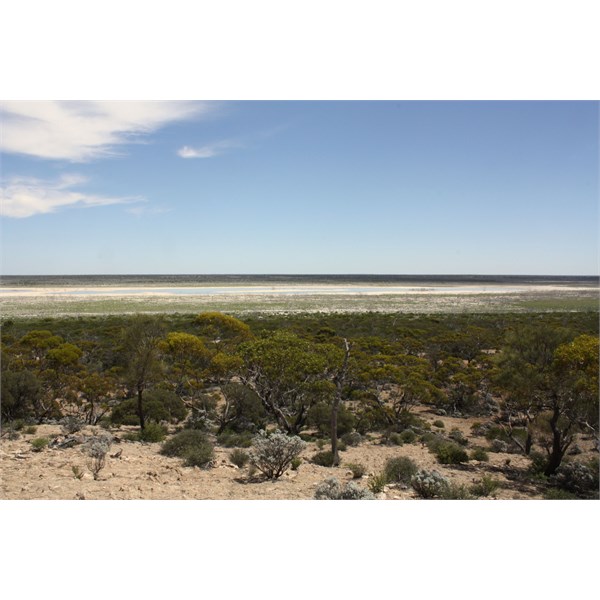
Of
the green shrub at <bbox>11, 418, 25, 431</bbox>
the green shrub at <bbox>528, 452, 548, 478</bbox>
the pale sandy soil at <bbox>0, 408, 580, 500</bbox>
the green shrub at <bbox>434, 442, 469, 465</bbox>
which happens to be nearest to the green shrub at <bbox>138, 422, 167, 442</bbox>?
the pale sandy soil at <bbox>0, 408, 580, 500</bbox>

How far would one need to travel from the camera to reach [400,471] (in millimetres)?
9344

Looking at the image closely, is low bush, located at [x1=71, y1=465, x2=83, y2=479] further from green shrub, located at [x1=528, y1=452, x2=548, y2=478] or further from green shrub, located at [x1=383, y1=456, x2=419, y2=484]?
green shrub, located at [x1=528, y1=452, x2=548, y2=478]

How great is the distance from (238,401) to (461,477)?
7709mm

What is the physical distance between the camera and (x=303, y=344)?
13289 millimetres

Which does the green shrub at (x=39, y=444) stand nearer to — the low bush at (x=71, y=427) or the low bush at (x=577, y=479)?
the low bush at (x=71, y=427)

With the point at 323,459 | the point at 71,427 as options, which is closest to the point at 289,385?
the point at 323,459

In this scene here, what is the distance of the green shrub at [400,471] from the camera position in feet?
29.8

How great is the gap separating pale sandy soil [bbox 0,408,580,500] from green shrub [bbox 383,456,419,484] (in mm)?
492

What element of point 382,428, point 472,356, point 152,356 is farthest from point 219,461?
point 472,356

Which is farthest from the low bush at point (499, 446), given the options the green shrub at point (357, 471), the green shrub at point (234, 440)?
the green shrub at point (234, 440)

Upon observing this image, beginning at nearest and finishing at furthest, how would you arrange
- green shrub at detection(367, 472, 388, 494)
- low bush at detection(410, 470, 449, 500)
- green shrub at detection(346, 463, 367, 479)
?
low bush at detection(410, 470, 449, 500), green shrub at detection(367, 472, 388, 494), green shrub at detection(346, 463, 367, 479)

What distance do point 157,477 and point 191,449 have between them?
68.6 inches

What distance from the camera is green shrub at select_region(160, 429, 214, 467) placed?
9688 millimetres

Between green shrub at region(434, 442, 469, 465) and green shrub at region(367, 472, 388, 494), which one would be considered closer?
green shrub at region(367, 472, 388, 494)
